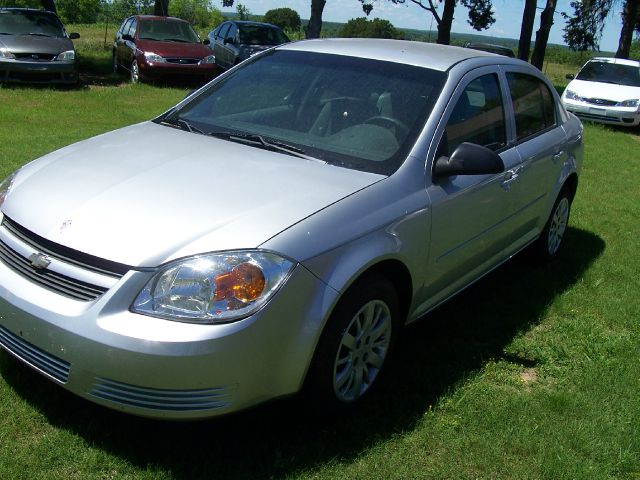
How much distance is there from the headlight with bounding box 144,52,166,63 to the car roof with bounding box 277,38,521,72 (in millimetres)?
11345

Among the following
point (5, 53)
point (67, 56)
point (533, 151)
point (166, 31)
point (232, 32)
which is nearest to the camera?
point (533, 151)

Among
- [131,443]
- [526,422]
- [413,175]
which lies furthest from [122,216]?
[526,422]

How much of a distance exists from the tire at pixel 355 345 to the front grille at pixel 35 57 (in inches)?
478

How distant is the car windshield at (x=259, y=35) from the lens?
1794cm

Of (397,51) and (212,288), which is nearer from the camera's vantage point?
(212,288)

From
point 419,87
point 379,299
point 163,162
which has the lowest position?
point 379,299

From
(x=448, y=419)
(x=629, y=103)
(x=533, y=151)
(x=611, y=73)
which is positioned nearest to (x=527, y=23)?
(x=611, y=73)

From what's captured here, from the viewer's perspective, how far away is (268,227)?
2.88 meters

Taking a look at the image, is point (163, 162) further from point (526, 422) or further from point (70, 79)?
point (70, 79)

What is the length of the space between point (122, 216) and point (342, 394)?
1.27 metres

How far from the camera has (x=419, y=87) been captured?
398 cm

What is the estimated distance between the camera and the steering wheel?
379 centimetres

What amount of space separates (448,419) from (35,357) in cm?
188

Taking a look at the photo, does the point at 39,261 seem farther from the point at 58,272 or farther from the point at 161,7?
the point at 161,7
